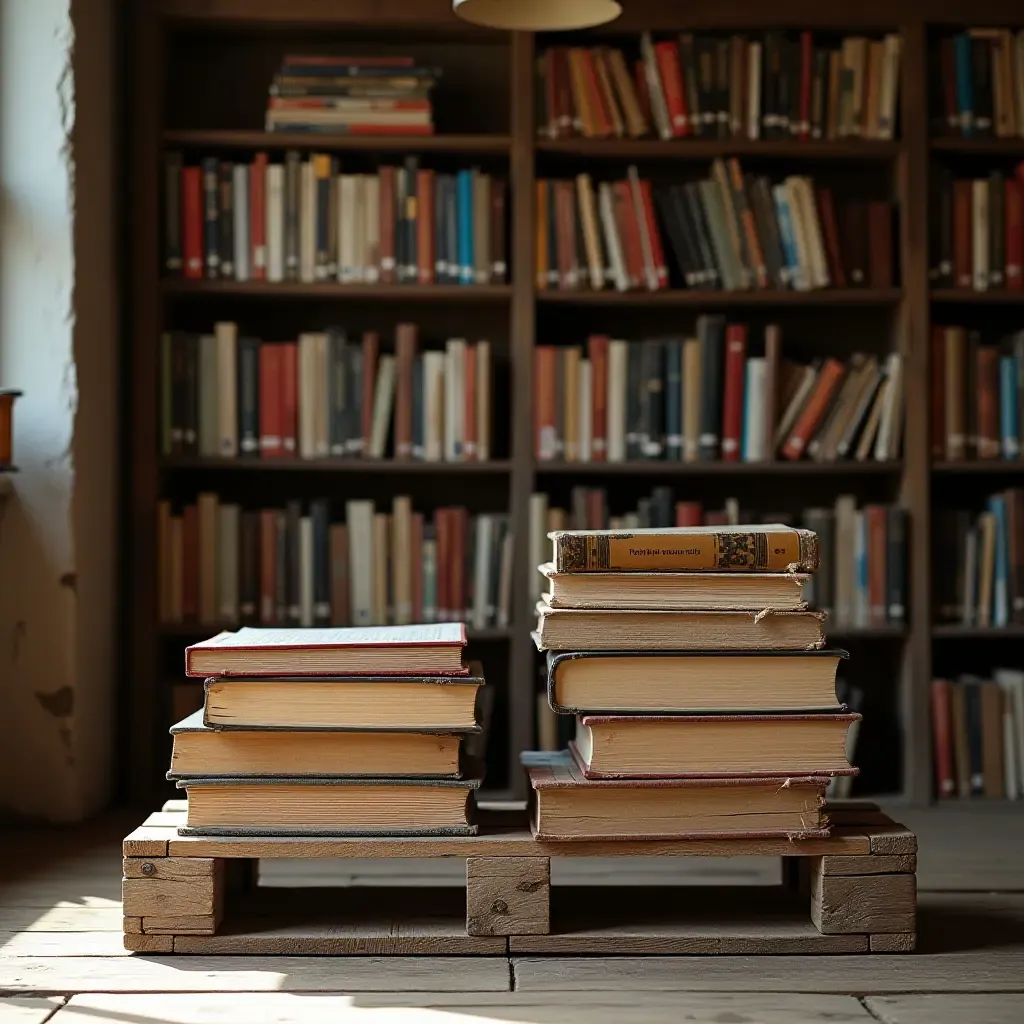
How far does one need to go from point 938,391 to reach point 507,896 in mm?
2131

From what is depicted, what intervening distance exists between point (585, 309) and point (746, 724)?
2.06 meters

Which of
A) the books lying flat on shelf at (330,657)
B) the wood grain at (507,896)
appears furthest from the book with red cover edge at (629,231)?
the wood grain at (507,896)

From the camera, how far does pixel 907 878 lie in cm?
202

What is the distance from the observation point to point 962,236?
142 inches

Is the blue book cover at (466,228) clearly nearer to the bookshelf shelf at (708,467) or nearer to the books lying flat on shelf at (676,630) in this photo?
the bookshelf shelf at (708,467)

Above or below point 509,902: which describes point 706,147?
above

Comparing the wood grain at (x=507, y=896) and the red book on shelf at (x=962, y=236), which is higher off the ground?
the red book on shelf at (x=962, y=236)

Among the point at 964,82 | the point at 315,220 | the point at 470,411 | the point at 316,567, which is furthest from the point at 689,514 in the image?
the point at 964,82

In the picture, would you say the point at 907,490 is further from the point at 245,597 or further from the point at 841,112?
the point at 245,597

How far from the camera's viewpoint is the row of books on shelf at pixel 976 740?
3.59m

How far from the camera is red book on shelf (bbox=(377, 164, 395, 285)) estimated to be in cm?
354

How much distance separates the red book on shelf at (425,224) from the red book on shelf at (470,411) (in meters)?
0.22

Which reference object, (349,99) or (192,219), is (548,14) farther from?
(192,219)

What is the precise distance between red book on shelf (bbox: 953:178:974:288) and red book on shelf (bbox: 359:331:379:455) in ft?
4.96
